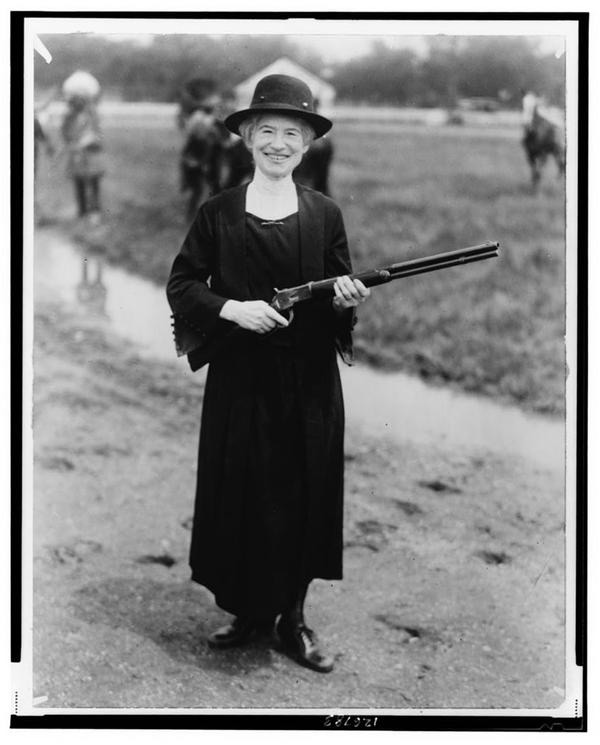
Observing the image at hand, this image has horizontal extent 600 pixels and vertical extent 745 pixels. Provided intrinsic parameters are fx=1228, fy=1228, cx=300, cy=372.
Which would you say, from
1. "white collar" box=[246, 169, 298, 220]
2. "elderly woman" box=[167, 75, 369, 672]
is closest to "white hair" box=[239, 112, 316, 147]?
"elderly woman" box=[167, 75, 369, 672]

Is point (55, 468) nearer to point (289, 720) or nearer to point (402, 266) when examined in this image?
point (289, 720)

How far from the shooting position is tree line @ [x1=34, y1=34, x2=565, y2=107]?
5.65 meters

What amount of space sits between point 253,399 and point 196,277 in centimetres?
56

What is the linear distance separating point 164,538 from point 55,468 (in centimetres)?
61

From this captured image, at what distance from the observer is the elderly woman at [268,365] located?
5.00 meters

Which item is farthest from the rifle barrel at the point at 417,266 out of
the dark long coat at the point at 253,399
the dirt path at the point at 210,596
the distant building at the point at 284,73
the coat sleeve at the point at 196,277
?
the dirt path at the point at 210,596

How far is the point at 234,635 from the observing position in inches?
213

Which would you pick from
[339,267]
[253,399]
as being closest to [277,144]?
[339,267]

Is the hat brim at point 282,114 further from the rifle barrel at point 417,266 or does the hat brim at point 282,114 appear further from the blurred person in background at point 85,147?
the blurred person in background at point 85,147

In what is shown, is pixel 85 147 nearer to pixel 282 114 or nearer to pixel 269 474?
pixel 282 114

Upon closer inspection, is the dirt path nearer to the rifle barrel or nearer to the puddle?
the puddle
